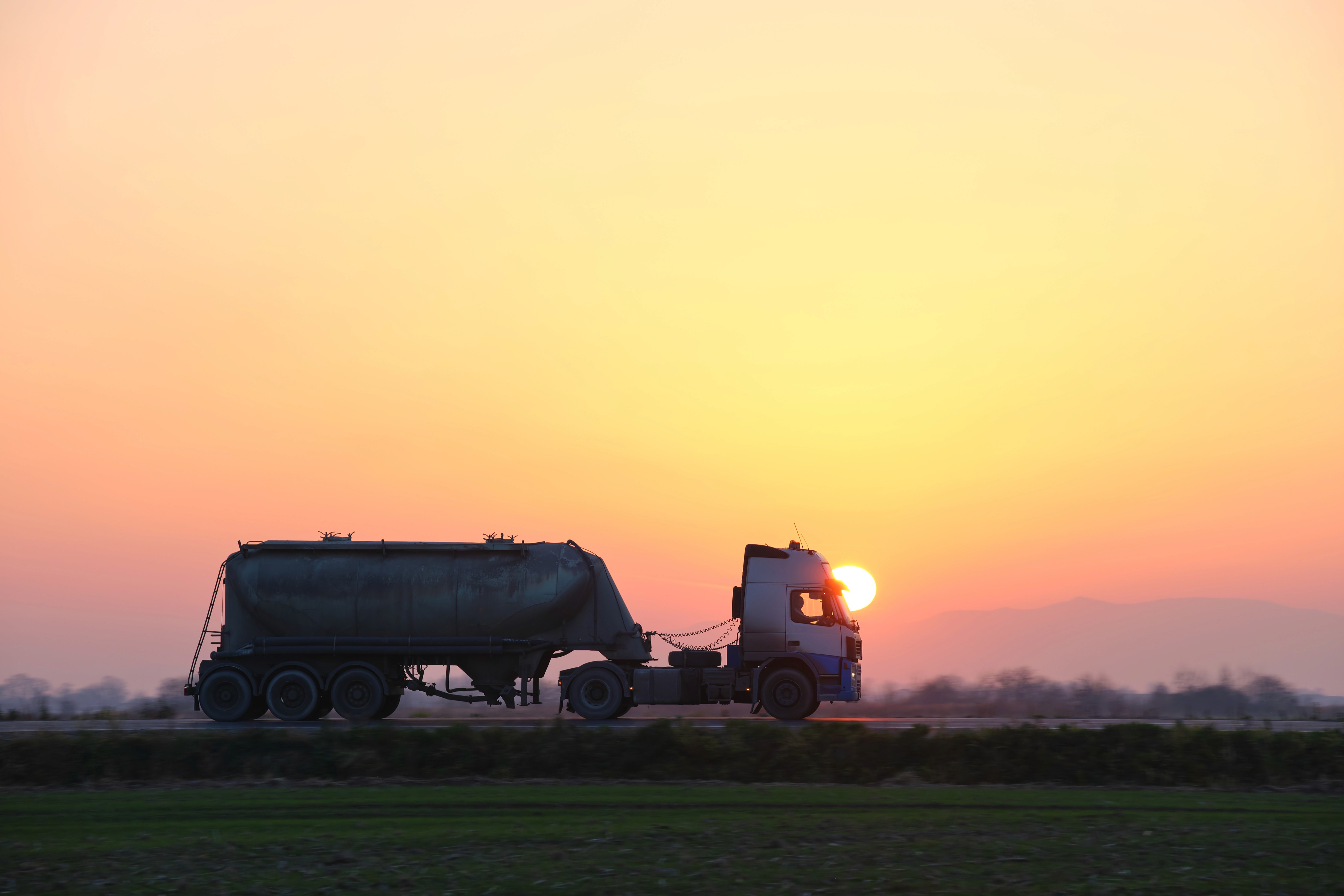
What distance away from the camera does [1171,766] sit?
1794 cm

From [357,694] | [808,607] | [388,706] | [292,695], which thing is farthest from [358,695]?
[808,607]

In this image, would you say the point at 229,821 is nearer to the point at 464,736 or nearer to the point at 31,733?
the point at 464,736

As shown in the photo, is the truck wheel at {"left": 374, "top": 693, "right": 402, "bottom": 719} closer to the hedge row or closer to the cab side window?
the hedge row

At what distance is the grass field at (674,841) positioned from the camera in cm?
1064

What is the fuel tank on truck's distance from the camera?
92.8 feet

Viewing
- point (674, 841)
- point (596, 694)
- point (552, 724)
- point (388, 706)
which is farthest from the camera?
point (388, 706)

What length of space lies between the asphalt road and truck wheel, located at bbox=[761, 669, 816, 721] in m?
0.55

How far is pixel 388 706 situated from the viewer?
28.3 metres

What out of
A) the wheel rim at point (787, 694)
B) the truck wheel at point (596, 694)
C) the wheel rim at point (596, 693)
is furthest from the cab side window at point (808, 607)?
the wheel rim at point (596, 693)

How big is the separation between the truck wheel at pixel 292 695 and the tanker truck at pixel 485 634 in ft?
0.12

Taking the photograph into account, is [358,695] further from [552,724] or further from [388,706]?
[552,724]

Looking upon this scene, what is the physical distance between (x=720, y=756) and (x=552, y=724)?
592 centimetres

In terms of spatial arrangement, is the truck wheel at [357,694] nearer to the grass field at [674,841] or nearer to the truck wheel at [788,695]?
the truck wheel at [788,695]

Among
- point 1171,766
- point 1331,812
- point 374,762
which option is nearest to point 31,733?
point 374,762
